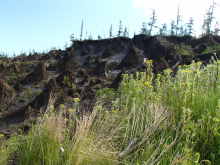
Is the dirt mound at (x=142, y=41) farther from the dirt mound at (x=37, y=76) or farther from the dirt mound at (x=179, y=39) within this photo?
the dirt mound at (x=37, y=76)

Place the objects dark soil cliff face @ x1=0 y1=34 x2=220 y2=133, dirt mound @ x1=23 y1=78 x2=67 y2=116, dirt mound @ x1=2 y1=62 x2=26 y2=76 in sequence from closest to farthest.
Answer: dirt mound @ x1=23 y1=78 x2=67 y2=116 → dark soil cliff face @ x1=0 y1=34 x2=220 y2=133 → dirt mound @ x1=2 y1=62 x2=26 y2=76

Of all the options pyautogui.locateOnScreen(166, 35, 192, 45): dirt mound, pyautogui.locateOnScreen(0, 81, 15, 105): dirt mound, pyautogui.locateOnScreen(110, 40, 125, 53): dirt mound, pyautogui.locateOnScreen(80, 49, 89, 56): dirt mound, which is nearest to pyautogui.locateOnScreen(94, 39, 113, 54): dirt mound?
pyautogui.locateOnScreen(80, 49, 89, 56): dirt mound

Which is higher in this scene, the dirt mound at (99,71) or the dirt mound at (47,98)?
the dirt mound at (99,71)

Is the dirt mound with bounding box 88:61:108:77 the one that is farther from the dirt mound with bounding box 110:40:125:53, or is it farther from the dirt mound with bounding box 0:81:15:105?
the dirt mound with bounding box 110:40:125:53

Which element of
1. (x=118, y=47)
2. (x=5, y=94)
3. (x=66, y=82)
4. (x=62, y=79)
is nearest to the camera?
(x=66, y=82)

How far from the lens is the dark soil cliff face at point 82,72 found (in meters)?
7.80

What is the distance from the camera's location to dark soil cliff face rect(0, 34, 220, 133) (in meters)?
7.80

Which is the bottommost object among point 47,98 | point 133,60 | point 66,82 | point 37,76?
point 47,98

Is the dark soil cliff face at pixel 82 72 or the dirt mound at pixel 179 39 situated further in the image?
the dirt mound at pixel 179 39

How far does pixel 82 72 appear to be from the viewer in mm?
13125

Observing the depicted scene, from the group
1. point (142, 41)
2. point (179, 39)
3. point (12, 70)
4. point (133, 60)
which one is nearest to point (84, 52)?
point (142, 41)

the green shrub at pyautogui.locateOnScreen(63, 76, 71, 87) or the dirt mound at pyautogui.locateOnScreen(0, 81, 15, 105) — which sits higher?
the green shrub at pyautogui.locateOnScreen(63, 76, 71, 87)

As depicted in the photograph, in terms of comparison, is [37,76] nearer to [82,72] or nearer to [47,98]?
[82,72]

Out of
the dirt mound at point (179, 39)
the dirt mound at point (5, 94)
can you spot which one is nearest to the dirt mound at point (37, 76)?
the dirt mound at point (5, 94)
